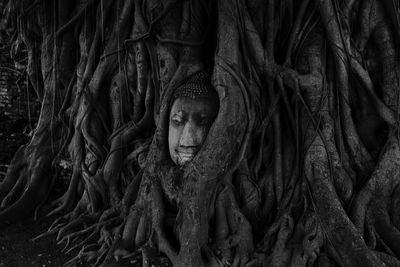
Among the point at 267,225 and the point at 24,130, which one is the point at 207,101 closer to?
the point at 267,225

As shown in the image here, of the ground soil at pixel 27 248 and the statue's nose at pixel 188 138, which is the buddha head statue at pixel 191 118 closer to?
the statue's nose at pixel 188 138

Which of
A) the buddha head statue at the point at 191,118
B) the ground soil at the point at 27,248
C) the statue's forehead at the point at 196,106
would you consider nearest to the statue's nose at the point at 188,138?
the buddha head statue at the point at 191,118

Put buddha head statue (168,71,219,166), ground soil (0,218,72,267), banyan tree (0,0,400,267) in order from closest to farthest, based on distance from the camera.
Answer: banyan tree (0,0,400,267)
ground soil (0,218,72,267)
buddha head statue (168,71,219,166)

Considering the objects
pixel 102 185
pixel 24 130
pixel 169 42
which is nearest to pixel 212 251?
pixel 102 185

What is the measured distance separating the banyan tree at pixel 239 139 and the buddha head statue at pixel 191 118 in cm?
1

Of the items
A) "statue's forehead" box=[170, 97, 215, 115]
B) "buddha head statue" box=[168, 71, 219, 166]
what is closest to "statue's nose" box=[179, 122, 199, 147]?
"buddha head statue" box=[168, 71, 219, 166]

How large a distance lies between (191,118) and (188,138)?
0.15 meters

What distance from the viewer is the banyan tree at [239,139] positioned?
243 centimetres

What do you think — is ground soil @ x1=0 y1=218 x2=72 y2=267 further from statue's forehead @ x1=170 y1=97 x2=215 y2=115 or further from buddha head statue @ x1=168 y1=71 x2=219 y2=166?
statue's forehead @ x1=170 y1=97 x2=215 y2=115

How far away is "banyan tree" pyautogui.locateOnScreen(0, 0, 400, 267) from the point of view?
243 centimetres

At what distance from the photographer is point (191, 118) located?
106 inches

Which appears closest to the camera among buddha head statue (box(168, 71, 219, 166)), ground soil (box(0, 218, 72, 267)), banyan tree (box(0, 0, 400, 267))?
banyan tree (box(0, 0, 400, 267))

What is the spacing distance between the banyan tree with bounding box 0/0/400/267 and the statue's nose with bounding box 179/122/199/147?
0.4 inches

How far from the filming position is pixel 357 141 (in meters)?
2.69
